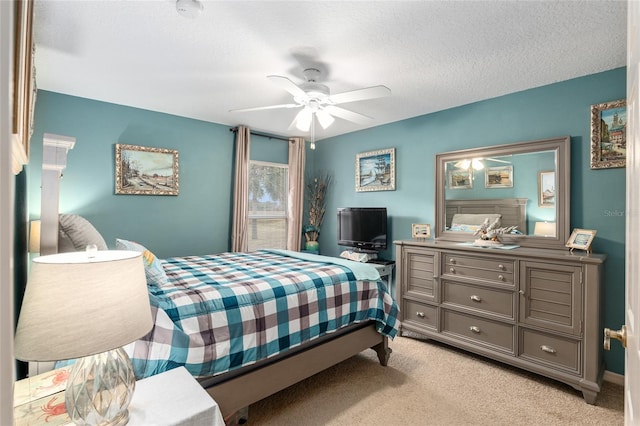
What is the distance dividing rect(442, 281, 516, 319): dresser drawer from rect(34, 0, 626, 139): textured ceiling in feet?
A: 6.19

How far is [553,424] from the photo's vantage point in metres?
2.08

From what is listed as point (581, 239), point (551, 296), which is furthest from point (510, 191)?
A: point (551, 296)

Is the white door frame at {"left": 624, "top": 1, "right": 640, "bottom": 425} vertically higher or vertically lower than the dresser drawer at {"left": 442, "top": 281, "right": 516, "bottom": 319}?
higher

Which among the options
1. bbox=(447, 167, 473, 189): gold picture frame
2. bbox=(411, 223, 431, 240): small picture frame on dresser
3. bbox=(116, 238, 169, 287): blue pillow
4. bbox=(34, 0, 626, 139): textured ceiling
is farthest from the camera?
bbox=(411, 223, 431, 240): small picture frame on dresser

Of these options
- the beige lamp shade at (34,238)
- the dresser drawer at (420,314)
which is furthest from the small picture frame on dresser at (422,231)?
the beige lamp shade at (34,238)

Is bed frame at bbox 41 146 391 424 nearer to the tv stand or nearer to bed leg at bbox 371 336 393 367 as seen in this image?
bed leg at bbox 371 336 393 367

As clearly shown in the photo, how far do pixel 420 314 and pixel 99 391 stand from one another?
115 inches

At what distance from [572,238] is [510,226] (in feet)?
1.90

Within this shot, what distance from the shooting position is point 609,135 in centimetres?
259

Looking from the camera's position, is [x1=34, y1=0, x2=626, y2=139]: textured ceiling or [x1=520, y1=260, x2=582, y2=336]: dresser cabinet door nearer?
[x1=34, y1=0, x2=626, y2=139]: textured ceiling

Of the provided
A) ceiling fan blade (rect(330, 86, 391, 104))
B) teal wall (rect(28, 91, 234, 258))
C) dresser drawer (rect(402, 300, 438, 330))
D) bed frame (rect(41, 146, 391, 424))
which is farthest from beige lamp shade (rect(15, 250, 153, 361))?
dresser drawer (rect(402, 300, 438, 330))

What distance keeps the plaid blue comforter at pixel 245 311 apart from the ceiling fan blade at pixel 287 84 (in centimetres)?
140

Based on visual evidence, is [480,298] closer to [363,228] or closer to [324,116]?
[363,228]

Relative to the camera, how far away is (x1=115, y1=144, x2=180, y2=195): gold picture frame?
11.6ft
